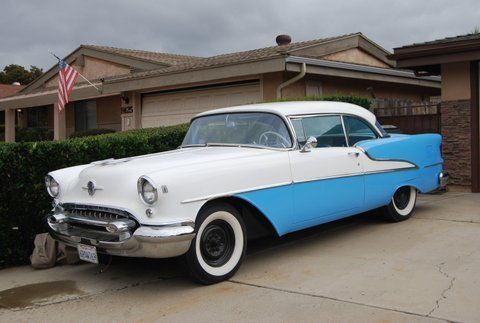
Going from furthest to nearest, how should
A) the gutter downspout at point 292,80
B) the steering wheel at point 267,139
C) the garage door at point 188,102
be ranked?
the garage door at point 188,102, the gutter downspout at point 292,80, the steering wheel at point 267,139

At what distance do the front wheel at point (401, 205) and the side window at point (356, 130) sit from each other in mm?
901

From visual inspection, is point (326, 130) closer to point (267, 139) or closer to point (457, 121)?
point (267, 139)

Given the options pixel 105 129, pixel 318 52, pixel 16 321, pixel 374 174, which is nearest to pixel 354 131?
pixel 374 174

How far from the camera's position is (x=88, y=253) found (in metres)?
4.74

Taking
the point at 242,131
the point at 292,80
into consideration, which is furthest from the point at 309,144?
the point at 292,80

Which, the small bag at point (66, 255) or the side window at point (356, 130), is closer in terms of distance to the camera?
the small bag at point (66, 255)

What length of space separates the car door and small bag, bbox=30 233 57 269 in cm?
268

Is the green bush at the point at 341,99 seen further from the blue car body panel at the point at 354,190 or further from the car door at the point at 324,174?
the car door at the point at 324,174

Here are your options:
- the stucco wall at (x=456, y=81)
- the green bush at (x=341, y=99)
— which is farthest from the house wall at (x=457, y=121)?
the green bush at (x=341, y=99)

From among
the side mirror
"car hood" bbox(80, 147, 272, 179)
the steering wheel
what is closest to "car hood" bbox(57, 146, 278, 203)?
"car hood" bbox(80, 147, 272, 179)

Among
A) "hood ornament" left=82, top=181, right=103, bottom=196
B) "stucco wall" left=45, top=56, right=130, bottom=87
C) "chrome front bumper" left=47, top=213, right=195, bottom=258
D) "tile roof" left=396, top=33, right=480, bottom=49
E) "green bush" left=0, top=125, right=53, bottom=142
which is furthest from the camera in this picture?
"green bush" left=0, top=125, right=53, bottom=142

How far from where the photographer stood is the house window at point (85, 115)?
20984 millimetres

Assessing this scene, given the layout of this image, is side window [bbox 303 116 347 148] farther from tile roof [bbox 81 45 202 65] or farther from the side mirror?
tile roof [bbox 81 45 202 65]

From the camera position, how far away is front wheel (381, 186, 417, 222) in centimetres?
700
